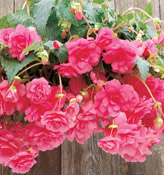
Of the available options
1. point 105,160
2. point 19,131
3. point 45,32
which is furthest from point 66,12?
point 105,160

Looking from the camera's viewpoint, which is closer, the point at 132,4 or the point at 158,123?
the point at 158,123

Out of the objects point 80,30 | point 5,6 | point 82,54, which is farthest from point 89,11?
point 5,6

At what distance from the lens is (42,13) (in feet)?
2.14

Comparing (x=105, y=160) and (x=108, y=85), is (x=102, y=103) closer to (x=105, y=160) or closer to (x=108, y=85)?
(x=108, y=85)

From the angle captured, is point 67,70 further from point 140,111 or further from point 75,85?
point 140,111

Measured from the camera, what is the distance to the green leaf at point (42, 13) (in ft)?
2.10

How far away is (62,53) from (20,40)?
10 centimetres

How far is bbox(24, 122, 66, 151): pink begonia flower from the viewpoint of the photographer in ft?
2.03

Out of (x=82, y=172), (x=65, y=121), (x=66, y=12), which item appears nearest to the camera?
(x=65, y=121)

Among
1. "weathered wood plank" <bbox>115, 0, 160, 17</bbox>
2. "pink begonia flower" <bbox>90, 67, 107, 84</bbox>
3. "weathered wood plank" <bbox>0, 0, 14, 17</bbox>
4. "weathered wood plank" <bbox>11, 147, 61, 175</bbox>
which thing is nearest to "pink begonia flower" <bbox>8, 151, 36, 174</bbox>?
"pink begonia flower" <bbox>90, 67, 107, 84</bbox>

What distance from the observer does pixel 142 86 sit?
2.26ft

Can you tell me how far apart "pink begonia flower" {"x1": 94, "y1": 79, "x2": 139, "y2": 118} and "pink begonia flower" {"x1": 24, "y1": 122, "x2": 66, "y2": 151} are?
0.38 ft

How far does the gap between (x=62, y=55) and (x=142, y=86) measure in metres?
0.23

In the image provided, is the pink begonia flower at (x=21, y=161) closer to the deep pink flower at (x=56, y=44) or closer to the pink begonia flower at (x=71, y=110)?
the pink begonia flower at (x=71, y=110)
